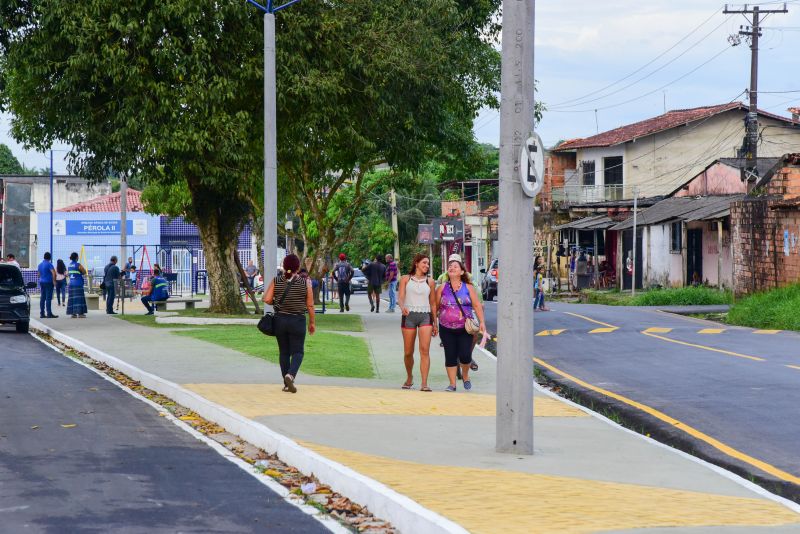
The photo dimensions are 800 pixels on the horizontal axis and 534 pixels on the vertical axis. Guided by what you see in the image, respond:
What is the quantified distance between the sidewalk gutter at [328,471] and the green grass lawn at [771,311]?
17679 millimetres

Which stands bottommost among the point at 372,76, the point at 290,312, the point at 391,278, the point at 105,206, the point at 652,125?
the point at 290,312

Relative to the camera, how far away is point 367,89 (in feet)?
100

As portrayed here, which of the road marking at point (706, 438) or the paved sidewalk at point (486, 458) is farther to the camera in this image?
the road marking at point (706, 438)

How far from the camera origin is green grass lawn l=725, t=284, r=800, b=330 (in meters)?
29.2

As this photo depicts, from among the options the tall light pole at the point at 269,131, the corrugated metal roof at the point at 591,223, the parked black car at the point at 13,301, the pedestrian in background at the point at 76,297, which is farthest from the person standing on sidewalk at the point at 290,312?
the corrugated metal roof at the point at 591,223

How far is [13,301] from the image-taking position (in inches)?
1153

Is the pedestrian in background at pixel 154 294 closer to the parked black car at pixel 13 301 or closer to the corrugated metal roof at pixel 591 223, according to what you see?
the parked black car at pixel 13 301

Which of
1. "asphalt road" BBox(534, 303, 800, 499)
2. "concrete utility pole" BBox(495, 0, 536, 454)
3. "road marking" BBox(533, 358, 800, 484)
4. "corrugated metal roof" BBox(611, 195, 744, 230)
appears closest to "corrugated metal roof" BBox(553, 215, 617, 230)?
"corrugated metal roof" BBox(611, 195, 744, 230)

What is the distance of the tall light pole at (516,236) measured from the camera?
33.7 ft

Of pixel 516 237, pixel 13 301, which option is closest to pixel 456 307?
pixel 516 237

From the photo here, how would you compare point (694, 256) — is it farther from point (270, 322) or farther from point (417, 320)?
point (270, 322)

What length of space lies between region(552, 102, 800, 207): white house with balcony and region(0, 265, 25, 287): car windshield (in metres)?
37.9

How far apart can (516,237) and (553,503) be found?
9.32ft

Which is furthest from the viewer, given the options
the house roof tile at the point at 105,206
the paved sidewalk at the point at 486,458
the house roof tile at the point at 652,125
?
the house roof tile at the point at 105,206
